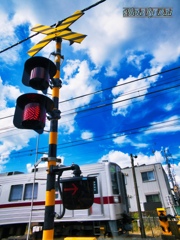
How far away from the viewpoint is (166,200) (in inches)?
741

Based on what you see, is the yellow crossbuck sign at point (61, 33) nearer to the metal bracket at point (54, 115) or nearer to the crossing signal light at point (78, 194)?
the metal bracket at point (54, 115)

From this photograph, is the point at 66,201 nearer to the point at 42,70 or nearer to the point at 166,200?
the point at 42,70

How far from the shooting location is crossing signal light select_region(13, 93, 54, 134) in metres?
2.04

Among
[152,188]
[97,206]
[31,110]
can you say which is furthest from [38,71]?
[152,188]

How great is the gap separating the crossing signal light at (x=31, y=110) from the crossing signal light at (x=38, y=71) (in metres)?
0.33

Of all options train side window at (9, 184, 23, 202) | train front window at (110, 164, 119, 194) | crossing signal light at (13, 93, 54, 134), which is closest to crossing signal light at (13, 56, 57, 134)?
crossing signal light at (13, 93, 54, 134)

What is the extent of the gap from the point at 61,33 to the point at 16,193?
8.08 m

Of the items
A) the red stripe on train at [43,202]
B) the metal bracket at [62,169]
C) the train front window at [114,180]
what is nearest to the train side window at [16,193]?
the red stripe on train at [43,202]

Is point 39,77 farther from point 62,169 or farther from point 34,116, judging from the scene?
point 62,169

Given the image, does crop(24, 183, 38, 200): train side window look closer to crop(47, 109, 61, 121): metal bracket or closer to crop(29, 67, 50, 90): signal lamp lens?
crop(47, 109, 61, 121): metal bracket

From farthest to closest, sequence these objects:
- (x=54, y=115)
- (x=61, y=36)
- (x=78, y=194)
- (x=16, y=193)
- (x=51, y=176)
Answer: (x=16, y=193), (x=61, y=36), (x=54, y=115), (x=51, y=176), (x=78, y=194)

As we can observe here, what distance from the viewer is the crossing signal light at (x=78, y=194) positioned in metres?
1.92

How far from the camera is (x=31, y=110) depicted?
6.75 feet

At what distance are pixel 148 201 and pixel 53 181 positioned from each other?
71.1 feet
